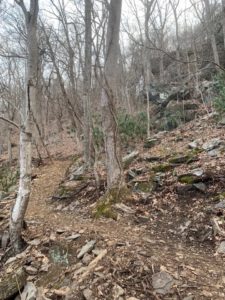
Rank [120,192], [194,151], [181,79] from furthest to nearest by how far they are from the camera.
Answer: [181,79]
[194,151]
[120,192]

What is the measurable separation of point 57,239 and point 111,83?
10.4ft

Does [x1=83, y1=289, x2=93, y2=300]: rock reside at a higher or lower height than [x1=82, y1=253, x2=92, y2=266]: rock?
lower

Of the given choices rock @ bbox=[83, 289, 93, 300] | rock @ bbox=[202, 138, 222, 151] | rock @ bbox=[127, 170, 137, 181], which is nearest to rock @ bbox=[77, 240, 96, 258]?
rock @ bbox=[83, 289, 93, 300]

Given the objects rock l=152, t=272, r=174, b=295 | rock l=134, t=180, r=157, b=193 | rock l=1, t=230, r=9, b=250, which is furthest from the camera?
rock l=134, t=180, r=157, b=193

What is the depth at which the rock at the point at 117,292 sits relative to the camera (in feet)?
11.7

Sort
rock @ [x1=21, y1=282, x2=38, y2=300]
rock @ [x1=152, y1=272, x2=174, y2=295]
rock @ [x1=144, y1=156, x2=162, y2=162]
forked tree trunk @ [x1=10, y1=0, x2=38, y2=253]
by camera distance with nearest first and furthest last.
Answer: rock @ [x1=152, y1=272, x2=174, y2=295], rock @ [x1=21, y1=282, x2=38, y2=300], forked tree trunk @ [x1=10, y1=0, x2=38, y2=253], rock @ [x1=144, y1=156, x2=162, y2=162]

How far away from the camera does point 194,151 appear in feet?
26.1

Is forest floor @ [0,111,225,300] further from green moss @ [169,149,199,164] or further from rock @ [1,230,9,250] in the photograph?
rock @ [1,230,9,250]

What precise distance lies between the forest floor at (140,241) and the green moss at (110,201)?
138 mm

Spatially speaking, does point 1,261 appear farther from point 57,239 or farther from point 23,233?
point 57,239

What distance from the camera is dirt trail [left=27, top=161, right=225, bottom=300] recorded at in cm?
359

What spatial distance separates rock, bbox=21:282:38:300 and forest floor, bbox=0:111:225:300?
0.07m

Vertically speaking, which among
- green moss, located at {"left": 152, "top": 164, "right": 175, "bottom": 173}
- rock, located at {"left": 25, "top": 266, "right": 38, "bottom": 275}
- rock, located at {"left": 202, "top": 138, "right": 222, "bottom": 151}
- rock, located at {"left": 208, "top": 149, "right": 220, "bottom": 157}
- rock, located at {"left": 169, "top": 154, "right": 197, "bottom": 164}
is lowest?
rock, located at {"left": 25, "top": 266, "right": 38, "bottom": 275}

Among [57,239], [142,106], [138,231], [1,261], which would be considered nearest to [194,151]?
[138,231]
